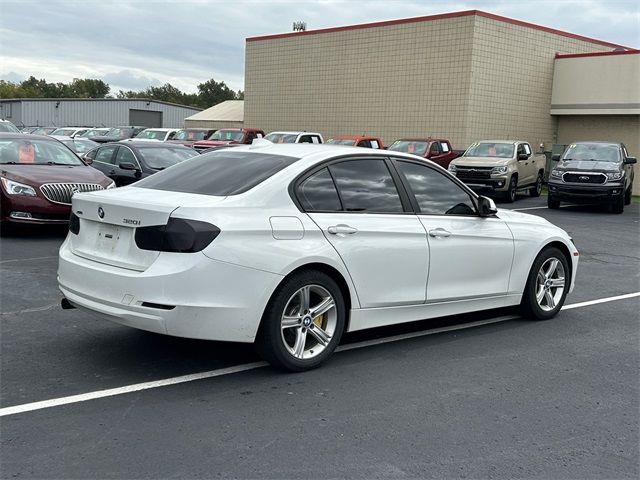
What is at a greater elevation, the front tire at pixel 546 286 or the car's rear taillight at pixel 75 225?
the car's rear taillight at pixel 75 225

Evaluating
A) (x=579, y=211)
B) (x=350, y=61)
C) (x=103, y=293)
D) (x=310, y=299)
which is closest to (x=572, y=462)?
(x=310, y=299)

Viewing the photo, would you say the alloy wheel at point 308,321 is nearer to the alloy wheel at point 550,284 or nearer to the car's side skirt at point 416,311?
the car's side skirt at point 416,311

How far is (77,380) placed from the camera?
5.05 meters

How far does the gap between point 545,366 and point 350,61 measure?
29148 mm

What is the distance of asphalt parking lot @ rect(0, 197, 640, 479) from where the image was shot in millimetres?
3904

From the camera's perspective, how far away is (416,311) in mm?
6102

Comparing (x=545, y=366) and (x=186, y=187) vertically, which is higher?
(x=186, y=187)

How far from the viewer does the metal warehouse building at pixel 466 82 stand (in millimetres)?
29438

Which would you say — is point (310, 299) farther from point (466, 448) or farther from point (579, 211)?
point (579, 211)

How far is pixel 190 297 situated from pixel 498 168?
17.9 meters

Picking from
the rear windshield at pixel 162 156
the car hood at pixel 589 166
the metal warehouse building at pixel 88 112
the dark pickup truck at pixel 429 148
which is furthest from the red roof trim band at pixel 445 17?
the metal warehouse building at pixel 88 112

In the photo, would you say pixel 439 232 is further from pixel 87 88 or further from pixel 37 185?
pixel 87 88


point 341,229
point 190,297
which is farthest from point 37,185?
point 190,297

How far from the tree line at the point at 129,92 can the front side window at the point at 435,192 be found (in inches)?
5251
